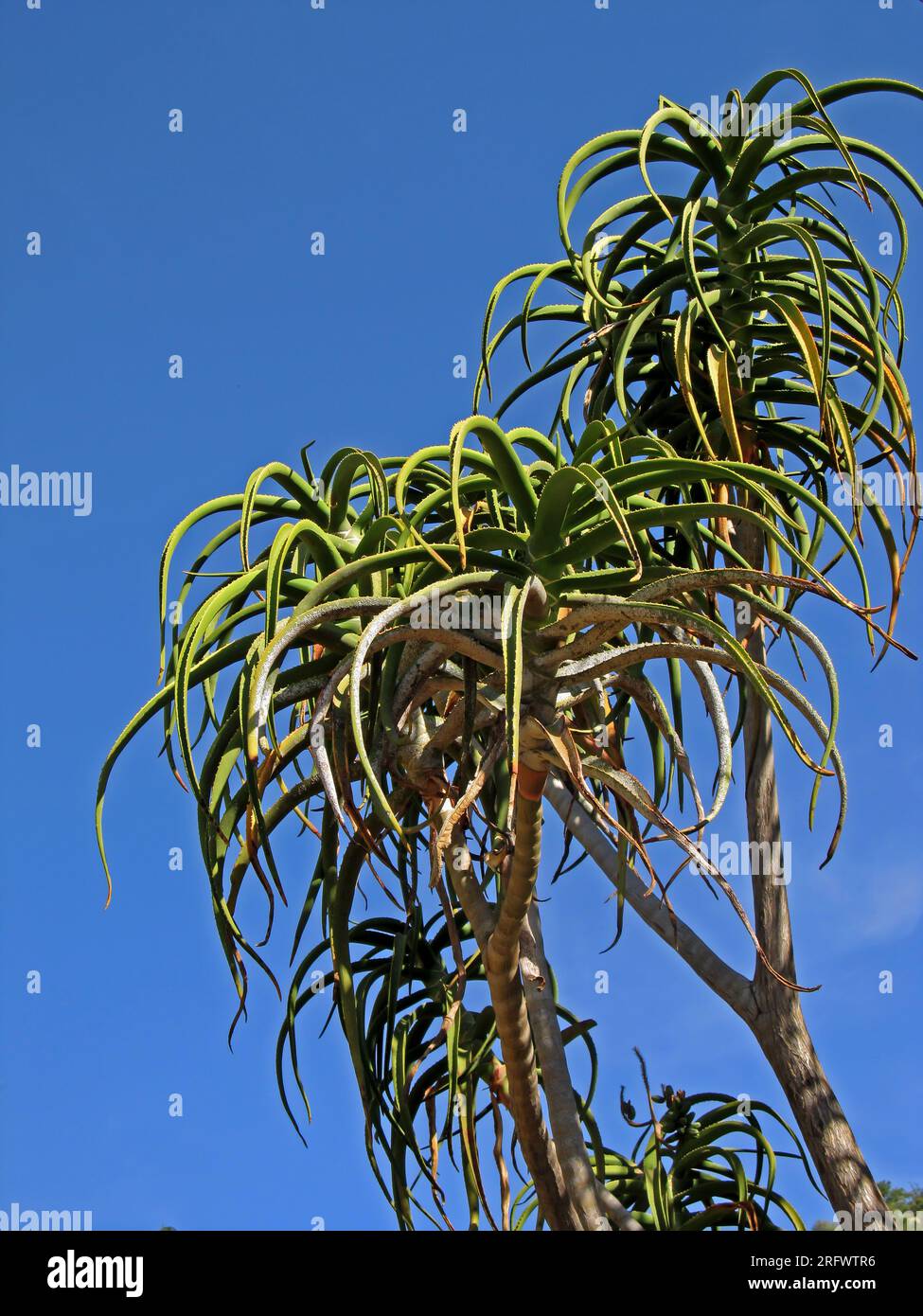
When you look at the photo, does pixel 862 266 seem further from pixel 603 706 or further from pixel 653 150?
pixel 603 706

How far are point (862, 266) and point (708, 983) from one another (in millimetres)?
2607

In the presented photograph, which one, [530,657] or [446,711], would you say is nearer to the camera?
[530,657]

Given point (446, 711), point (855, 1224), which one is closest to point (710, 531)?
point (446, 711)

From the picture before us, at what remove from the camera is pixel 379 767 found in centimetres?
463

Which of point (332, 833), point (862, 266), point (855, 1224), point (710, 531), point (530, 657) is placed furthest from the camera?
point (862, 266)
